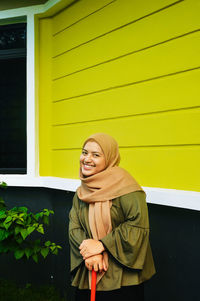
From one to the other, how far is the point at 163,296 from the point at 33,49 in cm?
282

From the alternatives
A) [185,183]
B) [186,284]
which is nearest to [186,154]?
[185,183]

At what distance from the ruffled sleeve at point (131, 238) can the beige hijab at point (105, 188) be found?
0.07m

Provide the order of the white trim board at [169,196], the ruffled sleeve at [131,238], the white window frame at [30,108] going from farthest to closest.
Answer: the white window frame at [30,108]
the white trim board at [169,196]
the ruffled sleeve at [131,238]

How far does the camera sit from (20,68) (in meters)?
4.37

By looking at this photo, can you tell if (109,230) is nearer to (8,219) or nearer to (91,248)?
(91,248)

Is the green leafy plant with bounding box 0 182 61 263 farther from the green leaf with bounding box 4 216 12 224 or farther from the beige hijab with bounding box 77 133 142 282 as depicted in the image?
the beige hijab with bounding box 77 133 142 282

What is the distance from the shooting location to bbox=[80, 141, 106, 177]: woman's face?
93.3 inches

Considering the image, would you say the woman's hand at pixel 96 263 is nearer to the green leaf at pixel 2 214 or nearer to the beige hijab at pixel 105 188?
the beige hijab at pixel 105 188

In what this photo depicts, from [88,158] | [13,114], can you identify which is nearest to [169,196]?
[88,158]

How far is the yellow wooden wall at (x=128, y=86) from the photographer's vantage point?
269 cm

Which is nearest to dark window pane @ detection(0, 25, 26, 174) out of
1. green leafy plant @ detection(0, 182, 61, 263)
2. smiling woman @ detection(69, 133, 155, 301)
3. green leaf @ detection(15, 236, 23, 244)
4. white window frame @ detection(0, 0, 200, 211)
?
white window frame @ detection(0, 0, 200, 211)

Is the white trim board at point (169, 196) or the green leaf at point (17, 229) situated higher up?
the white trim board at point (169, 196)

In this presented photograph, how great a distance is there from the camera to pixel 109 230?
2.34 metres

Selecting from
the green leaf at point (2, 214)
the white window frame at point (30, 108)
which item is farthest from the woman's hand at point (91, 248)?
the white window frame at point (30, 108)
